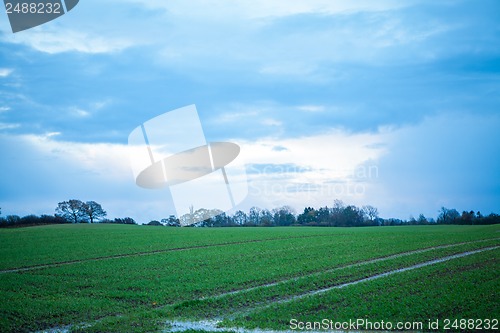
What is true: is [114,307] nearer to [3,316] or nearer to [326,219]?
[3,316]

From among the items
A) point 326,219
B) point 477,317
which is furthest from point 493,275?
point 326,219

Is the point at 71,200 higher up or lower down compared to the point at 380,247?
higher up

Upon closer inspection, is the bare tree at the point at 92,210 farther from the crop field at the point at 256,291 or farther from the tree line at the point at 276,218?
the crop field at the point at 256,291

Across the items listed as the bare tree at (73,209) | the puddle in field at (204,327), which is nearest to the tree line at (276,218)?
the bare tree at (73,209)

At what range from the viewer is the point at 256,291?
23.1 m

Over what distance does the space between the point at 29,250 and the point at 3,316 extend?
31.2 metres

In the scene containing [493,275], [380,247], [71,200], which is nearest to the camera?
[493,275]

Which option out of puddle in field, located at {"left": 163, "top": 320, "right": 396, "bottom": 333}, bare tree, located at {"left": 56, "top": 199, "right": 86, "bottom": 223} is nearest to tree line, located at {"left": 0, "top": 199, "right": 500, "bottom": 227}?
bare tree, located at {"left": 56, "top": 199, "right": 86, "bottom": 223}

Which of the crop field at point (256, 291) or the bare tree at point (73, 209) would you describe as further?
the bare tree at point (73, 209)

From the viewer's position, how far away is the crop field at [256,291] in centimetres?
1694

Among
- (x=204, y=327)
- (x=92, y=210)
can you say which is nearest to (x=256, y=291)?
(x=204, y=327)

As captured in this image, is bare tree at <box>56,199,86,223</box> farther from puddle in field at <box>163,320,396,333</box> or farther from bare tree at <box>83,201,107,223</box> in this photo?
puddle in field at <box>163,320,396,333</box>

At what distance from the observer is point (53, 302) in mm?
22219

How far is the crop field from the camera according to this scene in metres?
16.9
